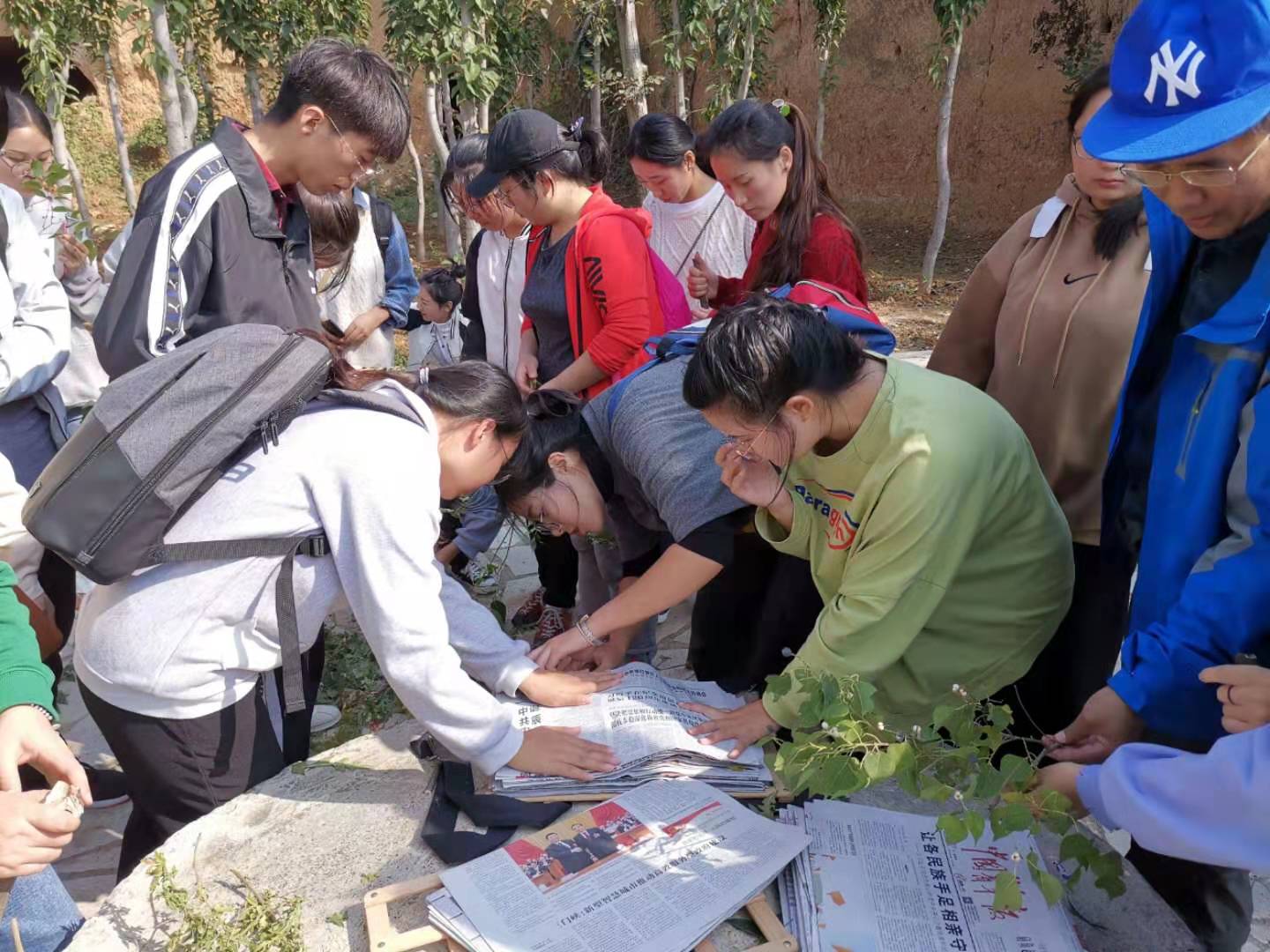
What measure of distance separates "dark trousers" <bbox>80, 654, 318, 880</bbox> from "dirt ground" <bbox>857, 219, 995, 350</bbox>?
6.25 m

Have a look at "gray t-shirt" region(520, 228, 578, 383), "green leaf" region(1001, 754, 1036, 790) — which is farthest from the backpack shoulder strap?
"green leaf" region(1001, 754, 1036, 790)

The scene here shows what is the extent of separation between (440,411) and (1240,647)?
1278 mm

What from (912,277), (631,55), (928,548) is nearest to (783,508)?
(928,548)

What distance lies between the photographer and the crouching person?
1.38 m

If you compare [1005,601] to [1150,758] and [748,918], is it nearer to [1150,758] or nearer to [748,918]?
[1150,758]

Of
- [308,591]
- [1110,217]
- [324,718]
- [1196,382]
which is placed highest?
[1110,217]

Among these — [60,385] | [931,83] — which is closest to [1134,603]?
[60,385]

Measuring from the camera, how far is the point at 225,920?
1.33 m

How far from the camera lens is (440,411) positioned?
65.7 inches

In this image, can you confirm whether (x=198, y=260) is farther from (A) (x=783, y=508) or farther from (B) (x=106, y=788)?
(B) (x=106, y=788)

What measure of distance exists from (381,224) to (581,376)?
147 centimetres

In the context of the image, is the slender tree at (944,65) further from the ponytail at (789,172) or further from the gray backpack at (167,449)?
the gray backpack at (167,449)

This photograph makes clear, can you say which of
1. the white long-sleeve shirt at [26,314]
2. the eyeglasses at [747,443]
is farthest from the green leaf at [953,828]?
the white long-sleeve shirt at [26,314]

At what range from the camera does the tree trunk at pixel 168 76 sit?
17.5ft
